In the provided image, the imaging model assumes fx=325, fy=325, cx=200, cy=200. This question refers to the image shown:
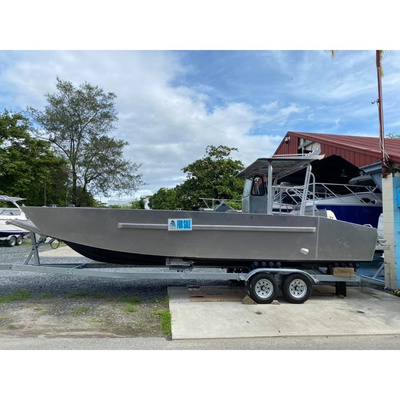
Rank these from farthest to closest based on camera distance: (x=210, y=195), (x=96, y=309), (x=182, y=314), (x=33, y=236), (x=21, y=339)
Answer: (x=210, y=195), (x=33, y=236), (x=96, y=309), (x=182, y=314), (x=21, y=339)

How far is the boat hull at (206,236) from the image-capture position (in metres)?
5.48

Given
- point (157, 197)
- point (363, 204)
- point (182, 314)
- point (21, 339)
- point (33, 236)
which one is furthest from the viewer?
point (157, 197)

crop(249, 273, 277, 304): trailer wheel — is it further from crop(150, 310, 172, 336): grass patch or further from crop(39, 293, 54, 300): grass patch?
crop(39, 293, 54, 300): grass patch

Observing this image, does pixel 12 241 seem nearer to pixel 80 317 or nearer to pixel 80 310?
pixel 80 310

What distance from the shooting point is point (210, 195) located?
2352 centimetres

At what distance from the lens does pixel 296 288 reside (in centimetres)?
589

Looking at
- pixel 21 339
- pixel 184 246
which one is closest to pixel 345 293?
pixel 184 246

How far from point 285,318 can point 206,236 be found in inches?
71.0

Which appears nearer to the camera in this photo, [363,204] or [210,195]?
[363,204]

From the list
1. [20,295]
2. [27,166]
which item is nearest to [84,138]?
[27,166]

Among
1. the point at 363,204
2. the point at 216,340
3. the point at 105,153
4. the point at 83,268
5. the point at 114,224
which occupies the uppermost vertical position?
the point at 105,153

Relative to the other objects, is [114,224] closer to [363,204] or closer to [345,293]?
[345,293]

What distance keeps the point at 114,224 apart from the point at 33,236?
1.58 metres

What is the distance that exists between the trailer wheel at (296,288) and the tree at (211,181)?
56.4ft
